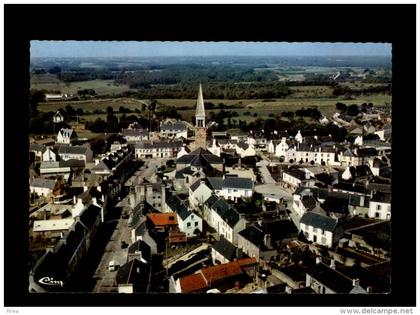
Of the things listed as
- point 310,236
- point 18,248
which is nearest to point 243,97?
point 310,236

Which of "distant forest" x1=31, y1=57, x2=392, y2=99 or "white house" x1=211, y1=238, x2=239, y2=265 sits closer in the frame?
"distant forest" x1=31, y1=57, x2=392, y2=99

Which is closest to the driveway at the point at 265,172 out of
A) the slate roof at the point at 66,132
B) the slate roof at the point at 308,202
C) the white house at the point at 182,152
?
the slate roof at the point at 308,202

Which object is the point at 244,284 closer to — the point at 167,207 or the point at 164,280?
the point at 164,280

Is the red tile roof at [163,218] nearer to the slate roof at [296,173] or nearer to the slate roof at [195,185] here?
the slate roof at [195,185]

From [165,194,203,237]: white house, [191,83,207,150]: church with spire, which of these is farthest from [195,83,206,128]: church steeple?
[165,194,203,237]: white house

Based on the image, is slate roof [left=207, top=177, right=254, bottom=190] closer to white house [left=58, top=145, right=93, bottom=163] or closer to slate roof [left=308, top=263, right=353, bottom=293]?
slate roof [left=308, top=263, right=353, bottom=293]

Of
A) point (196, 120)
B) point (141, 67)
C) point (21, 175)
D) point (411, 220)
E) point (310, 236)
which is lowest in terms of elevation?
point (310, 236)
